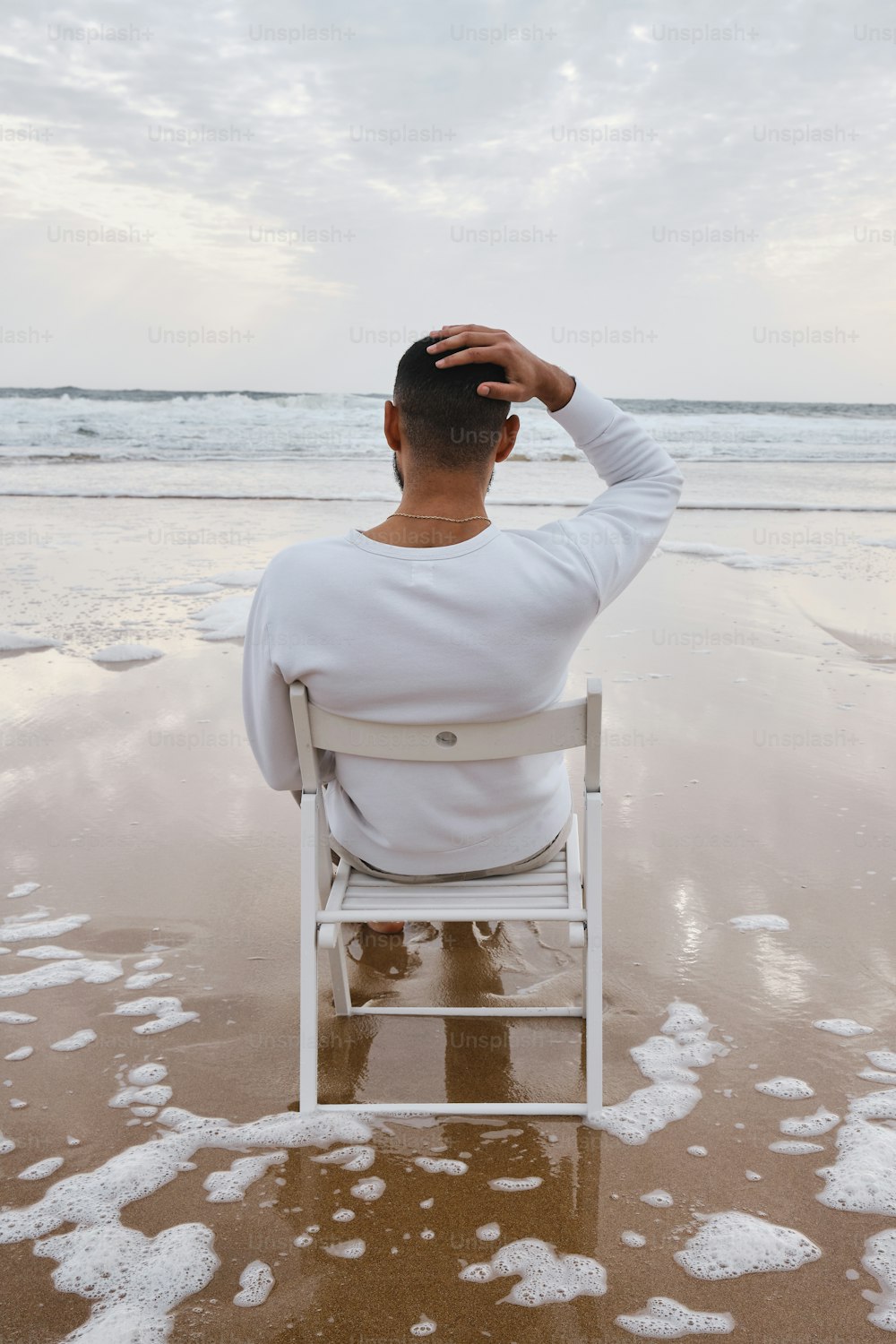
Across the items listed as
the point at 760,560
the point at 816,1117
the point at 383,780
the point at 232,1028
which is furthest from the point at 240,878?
the point at 760,560

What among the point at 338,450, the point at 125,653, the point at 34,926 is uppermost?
the point at 338,450

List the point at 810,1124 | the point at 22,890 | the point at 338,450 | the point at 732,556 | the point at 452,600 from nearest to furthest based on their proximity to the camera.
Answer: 1. the point at 452,600
2. the point at 810,1124
3. the point at 22,890
4. the point at 732,556
5. the point at 338,450

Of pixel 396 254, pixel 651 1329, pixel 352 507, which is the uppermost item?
pixel 396 254

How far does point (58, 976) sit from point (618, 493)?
1937 mm

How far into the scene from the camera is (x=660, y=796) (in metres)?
3.92

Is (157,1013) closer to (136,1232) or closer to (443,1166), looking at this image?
(136,1232)

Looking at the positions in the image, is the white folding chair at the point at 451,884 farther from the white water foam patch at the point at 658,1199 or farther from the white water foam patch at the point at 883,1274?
the white water foam patch at the point at 883,1274

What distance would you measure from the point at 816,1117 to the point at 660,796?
179 cm

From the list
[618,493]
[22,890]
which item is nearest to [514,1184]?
[618,493]

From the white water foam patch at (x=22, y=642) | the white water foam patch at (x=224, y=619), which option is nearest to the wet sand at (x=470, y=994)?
the white water foam patch at (x=22, y=642)

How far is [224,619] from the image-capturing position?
6.57 m

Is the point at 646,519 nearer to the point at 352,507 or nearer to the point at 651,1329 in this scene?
the point at 651,1329

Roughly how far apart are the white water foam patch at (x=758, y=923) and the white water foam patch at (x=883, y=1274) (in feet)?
3.84

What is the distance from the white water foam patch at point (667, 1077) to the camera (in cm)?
219
